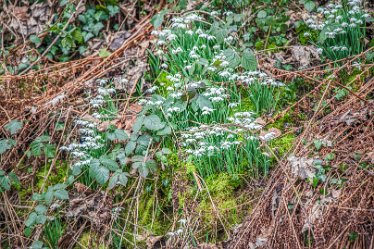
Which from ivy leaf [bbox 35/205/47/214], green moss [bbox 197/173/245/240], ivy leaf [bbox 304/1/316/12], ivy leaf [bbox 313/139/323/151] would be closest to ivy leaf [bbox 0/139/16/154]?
ivy leaf [bbox 35/205/47/214]

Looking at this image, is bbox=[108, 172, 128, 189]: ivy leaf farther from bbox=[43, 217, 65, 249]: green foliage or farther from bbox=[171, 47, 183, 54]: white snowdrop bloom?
bbox=[171, 47, 183, 54]: white snowdrop bloom

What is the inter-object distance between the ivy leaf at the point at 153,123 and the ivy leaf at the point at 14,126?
1.02 metres

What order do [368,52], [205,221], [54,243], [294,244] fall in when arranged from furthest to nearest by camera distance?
[368,52], [54,243], [205,221], [294,244]

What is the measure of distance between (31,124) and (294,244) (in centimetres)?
239

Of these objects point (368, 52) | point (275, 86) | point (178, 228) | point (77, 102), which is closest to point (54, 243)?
point (178, 228)

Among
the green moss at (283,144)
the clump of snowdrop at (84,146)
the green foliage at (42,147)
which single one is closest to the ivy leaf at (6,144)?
the green foliage at (42,147)

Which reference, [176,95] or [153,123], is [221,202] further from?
[176,95]

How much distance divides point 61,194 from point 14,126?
0.79m

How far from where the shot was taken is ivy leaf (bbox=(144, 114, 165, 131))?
A: 11.8 feet

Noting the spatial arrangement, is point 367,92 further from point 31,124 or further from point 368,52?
point 31,124

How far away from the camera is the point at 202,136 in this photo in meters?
3.48

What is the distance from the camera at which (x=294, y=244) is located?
112 inches

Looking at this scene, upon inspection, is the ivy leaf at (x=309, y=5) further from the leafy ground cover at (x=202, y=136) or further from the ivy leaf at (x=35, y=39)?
the ivy leaf at (x=35, y=39)

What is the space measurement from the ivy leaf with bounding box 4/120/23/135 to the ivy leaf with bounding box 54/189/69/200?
0.70 meters
